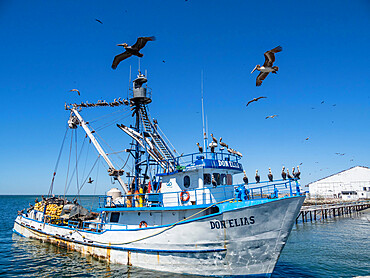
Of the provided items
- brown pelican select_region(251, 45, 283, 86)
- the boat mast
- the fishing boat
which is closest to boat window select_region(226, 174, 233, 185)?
the fishing boat

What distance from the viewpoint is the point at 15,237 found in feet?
84.6

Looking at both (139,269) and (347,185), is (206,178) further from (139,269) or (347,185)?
(347,185)

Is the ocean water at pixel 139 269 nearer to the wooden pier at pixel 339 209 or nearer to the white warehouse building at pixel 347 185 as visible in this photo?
the wooden pier at pixel 339 209

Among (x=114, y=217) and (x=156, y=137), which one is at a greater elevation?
(x=156, y=137)

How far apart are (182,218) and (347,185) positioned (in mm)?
65298

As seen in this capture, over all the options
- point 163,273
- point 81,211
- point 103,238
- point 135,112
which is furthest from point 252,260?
point 81,211

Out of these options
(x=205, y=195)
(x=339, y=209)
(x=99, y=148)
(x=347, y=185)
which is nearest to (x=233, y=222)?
(x=205, y=195)

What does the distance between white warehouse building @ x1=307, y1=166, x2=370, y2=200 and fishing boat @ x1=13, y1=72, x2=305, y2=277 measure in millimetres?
59032

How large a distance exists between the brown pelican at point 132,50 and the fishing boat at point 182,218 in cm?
227

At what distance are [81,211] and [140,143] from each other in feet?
26.3

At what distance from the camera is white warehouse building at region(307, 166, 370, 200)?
60344 mm

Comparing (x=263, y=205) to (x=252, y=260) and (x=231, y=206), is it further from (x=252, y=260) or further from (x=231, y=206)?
(x=252, y=260)

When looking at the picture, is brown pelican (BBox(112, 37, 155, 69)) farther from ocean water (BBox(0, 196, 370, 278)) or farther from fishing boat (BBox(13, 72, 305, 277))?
Answer: ocean water (BBox(0, 196, 370, 278))

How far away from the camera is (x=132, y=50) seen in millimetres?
15117
